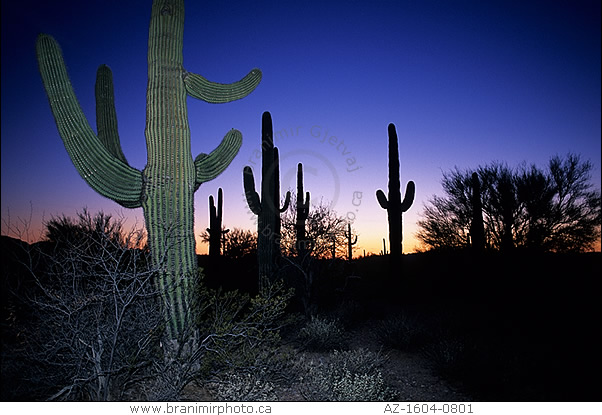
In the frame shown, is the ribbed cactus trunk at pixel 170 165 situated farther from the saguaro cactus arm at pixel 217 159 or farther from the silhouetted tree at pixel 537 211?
the silhouetted tree at pixel 537 211

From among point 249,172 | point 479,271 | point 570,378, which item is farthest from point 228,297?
point 479,271

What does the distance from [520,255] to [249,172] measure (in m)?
8.38

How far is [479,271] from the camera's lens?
11984mm

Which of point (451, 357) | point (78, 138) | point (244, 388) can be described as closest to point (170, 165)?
point (78, 138)

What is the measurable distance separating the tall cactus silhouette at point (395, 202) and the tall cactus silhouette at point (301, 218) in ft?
7.72

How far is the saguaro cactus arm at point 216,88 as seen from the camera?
214 inches

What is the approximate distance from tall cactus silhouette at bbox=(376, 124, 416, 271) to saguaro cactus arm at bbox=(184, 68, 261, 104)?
6.29 meters

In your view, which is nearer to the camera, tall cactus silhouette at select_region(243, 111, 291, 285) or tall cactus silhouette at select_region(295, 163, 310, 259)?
tall cactus silhouette at select_region(243, 111, 291, 285)

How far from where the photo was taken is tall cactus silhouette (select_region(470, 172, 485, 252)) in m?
12.3

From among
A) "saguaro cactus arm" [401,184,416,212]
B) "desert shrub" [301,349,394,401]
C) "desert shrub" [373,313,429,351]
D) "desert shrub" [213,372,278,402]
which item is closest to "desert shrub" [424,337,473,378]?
"desert shrub" [373,313,429,351]

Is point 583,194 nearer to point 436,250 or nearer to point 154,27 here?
point 436,250

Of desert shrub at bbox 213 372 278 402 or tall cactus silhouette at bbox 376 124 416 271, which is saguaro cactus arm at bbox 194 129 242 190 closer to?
desert shrub at bbox 213 372 278 402

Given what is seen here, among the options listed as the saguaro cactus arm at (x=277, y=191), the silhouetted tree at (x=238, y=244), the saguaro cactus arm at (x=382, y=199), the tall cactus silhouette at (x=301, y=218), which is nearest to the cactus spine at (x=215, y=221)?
the silhouetted tree at (x=238, y=244)

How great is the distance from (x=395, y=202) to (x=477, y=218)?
3.20 meters
